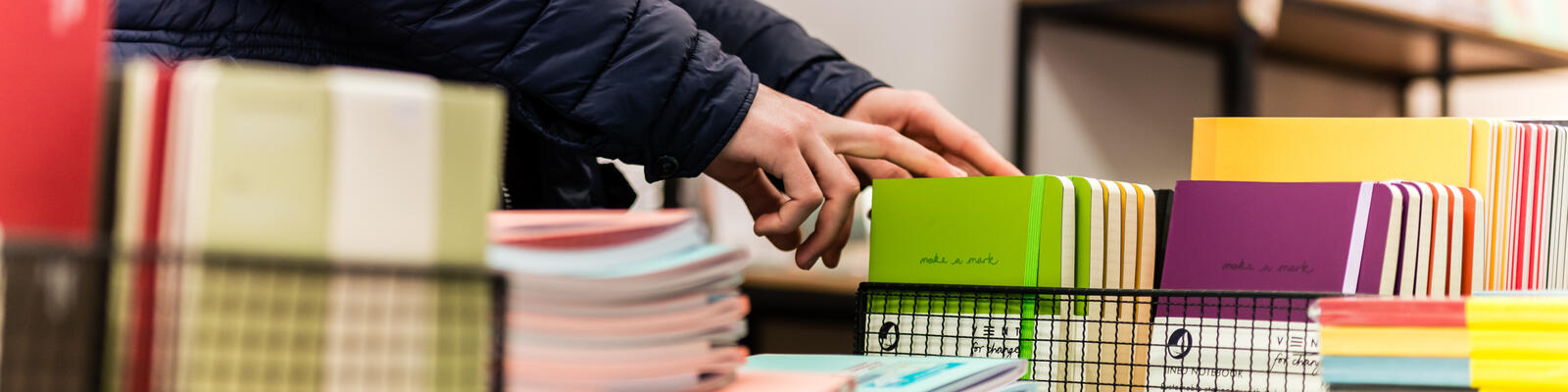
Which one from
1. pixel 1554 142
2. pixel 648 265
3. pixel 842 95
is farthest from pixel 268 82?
pixel 1554 142

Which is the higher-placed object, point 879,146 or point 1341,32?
point 1341,32

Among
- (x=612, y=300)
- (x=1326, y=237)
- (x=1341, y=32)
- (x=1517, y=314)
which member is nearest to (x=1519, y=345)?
(x=1517, y=314)

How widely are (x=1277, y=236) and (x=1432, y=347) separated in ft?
0.90

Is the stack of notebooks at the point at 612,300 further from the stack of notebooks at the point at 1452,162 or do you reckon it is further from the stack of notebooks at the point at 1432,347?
the stack of notebooks at the point at 1452,162

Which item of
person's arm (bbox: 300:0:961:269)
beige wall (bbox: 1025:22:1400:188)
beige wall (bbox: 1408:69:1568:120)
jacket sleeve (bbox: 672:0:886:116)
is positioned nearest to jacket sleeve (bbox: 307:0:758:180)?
person's arm (bbox: 300:0:961:269)

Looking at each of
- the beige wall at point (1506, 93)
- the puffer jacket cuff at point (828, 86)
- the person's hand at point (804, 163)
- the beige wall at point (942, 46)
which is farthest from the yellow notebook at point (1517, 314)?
the beige wall at point (1506, 93)

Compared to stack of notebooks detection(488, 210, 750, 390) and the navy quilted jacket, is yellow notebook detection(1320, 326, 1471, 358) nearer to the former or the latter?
stack of notebooks detection(488, 210, 750, 390)

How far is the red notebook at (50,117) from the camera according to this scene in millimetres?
489

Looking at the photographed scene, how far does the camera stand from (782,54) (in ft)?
4.35

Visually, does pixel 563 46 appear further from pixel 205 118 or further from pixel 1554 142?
pixel 1554 142

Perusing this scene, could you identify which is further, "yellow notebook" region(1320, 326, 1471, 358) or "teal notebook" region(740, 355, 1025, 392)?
"teal notebook" region(740, 355, 1025, 392)

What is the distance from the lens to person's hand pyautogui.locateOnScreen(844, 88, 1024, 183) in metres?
1.27

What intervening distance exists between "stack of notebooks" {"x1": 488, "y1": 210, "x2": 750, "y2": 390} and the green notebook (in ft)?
1.24

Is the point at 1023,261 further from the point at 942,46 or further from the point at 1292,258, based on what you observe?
the point at 942,46
